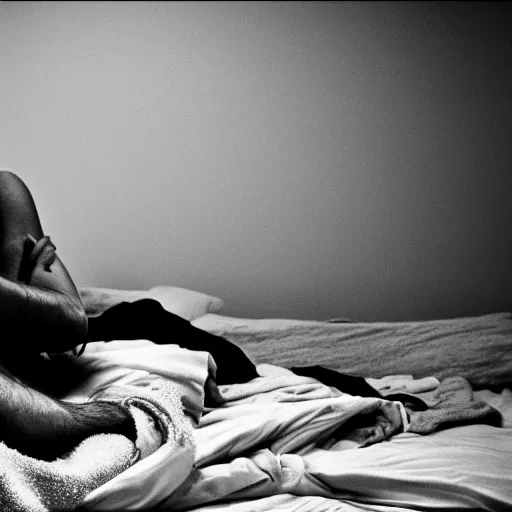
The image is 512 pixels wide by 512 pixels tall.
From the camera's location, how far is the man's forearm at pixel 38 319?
3.01ft

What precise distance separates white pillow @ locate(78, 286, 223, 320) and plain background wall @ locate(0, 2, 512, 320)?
0.96 feet

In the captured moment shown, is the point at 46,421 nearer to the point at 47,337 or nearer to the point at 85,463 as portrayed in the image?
the point at 85,463

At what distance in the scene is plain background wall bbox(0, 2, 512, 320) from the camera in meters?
2.24

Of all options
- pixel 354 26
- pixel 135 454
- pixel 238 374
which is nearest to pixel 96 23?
pixel 354 26

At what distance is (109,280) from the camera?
2.41 metres

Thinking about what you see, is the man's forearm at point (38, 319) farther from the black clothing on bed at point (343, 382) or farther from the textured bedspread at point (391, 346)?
the textured bedspread at point (391, 346)

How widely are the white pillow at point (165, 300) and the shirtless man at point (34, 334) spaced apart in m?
0.76

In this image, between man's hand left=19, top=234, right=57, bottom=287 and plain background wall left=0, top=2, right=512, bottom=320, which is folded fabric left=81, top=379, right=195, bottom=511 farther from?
plain background wall left=0, top=2, right=512, bottom=320

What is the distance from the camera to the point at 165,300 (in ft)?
6.52

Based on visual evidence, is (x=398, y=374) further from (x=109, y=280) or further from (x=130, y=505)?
(x=109, y=280)

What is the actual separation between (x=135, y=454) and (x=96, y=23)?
186 cm

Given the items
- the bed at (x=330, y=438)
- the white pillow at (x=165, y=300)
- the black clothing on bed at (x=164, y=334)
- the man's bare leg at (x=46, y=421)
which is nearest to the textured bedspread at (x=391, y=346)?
the bed at (x=330, y=438)

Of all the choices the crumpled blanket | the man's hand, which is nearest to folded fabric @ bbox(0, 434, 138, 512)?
the crumpled blanket

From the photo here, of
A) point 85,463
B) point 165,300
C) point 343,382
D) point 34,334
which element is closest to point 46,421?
point 85,463
